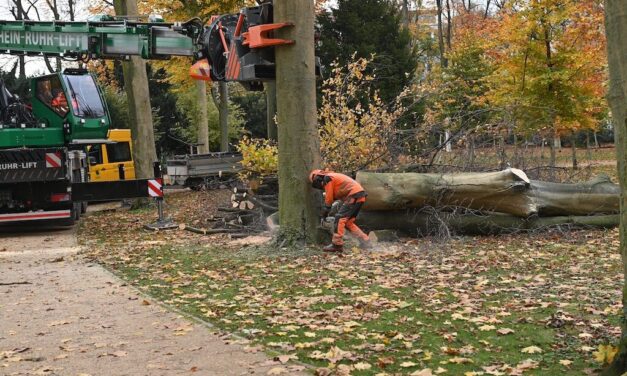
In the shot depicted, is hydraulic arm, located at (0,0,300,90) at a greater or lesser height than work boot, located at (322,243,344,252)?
greater

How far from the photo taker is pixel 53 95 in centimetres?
1842

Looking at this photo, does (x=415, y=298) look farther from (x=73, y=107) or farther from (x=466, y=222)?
(x=73, y=107)

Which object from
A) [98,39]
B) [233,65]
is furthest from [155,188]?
[233,65]

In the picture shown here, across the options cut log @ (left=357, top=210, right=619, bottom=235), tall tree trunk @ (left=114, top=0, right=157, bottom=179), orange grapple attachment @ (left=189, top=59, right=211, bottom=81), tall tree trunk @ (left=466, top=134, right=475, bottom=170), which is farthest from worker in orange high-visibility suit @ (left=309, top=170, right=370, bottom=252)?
tall tree trunk @ (left=114, top=0, right=157, bottom=179)

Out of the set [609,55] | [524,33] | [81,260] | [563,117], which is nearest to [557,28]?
[524,33]

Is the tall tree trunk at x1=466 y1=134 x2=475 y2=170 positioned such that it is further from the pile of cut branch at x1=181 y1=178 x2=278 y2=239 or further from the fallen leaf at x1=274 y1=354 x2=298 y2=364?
the fallen leaf at x1=274 y1=354 x2=298 y2=364

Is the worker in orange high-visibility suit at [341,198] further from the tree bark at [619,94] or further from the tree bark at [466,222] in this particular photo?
the tree bark at [619,94]

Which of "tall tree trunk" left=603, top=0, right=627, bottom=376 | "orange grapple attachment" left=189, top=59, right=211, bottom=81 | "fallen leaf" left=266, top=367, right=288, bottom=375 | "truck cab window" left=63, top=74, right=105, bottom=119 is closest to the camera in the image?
"tall tree trunk" left=603, top=0, right=627, bottom=376

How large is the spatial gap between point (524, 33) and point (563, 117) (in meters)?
3.42

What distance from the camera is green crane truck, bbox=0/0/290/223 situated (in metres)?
15.8

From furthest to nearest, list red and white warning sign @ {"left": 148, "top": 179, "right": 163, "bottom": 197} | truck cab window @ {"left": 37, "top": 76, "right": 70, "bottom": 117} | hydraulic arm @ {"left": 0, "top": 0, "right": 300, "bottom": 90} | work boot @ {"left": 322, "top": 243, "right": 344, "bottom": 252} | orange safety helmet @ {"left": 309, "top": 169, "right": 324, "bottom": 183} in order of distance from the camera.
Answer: truck cab window @ {"left": 37, "top": 76, "right": 70, "bottom": 117}, red and white warning sign @ {"left": 148, "top": 179, "right": 163, "bottom": 197}, hydraulic arm @ {"left": 0, "top": 0, "right": 300, "bottom": 90}, work boot @ {"left": 322, "top": 243, "right": 344, "bottom": 252}, orange safety helmet @ {"left": 309, "top": 169, "right": 324, "bottom": 183}

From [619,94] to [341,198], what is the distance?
7.35 m

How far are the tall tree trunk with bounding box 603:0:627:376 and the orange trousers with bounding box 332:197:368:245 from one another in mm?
6871

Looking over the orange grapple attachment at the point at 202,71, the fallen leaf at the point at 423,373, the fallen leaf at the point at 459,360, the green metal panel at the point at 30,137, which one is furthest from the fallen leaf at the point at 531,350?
the green metal panel at the point at 30,137
